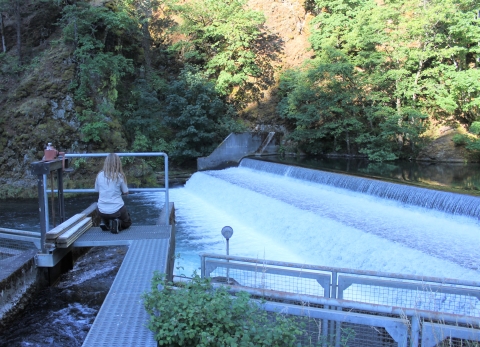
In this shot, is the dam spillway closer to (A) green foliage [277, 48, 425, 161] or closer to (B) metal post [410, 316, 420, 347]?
(B) metal post [410, 316, 420, 347]

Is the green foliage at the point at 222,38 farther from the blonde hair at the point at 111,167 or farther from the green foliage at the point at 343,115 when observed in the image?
the blonde hair at the point at 111,167

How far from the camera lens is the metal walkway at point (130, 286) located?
282 cm

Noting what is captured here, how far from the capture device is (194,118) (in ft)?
64.6

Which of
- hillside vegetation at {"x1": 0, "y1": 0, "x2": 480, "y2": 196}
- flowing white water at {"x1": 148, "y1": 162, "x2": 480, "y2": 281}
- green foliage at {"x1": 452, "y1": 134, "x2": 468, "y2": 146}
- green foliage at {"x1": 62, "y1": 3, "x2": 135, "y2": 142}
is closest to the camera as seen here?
flowing white water at {"x1": 148, "y1": 162, "x2": 480, "y2": 281}

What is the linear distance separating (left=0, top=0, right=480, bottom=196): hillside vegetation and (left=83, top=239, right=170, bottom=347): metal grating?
1281 centimetres

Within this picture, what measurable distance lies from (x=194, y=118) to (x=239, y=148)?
329 cm

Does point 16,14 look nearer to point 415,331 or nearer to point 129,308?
point 129,308

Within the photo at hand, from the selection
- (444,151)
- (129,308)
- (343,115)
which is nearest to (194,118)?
(343,115)

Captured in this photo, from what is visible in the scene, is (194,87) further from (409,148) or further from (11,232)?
(11,232)

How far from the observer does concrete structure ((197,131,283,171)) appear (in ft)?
67.1

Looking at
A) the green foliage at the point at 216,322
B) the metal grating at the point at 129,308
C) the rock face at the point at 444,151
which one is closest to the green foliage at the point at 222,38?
the rock face at the point at 444,151

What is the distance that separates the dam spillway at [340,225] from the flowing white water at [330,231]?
15mm

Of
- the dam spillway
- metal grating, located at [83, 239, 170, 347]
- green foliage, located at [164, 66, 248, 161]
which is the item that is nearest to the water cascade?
the dam spillway

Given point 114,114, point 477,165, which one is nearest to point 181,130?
point 114,114
